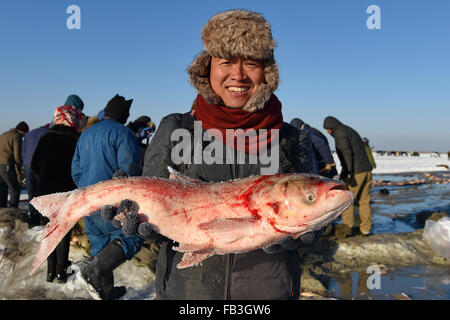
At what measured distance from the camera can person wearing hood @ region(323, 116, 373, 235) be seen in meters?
8.11

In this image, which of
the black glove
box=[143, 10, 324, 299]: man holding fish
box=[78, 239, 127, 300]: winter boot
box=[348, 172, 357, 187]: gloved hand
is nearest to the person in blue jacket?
box=[78, 239, 127, 300]: winter boot

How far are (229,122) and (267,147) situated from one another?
1.13 feet

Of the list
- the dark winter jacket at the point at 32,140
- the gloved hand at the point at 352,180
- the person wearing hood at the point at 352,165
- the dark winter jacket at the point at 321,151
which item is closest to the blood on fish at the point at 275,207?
the dark winter jacket at the point at 321,151

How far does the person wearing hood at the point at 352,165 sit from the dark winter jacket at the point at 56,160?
6006 mm

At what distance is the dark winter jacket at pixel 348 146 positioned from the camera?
816 cm

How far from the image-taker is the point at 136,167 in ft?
15.3

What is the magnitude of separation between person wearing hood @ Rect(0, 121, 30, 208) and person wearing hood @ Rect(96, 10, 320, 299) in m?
8.05

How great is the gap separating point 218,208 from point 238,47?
122 cm

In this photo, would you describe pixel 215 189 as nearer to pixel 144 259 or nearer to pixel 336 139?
pixel 144 259
